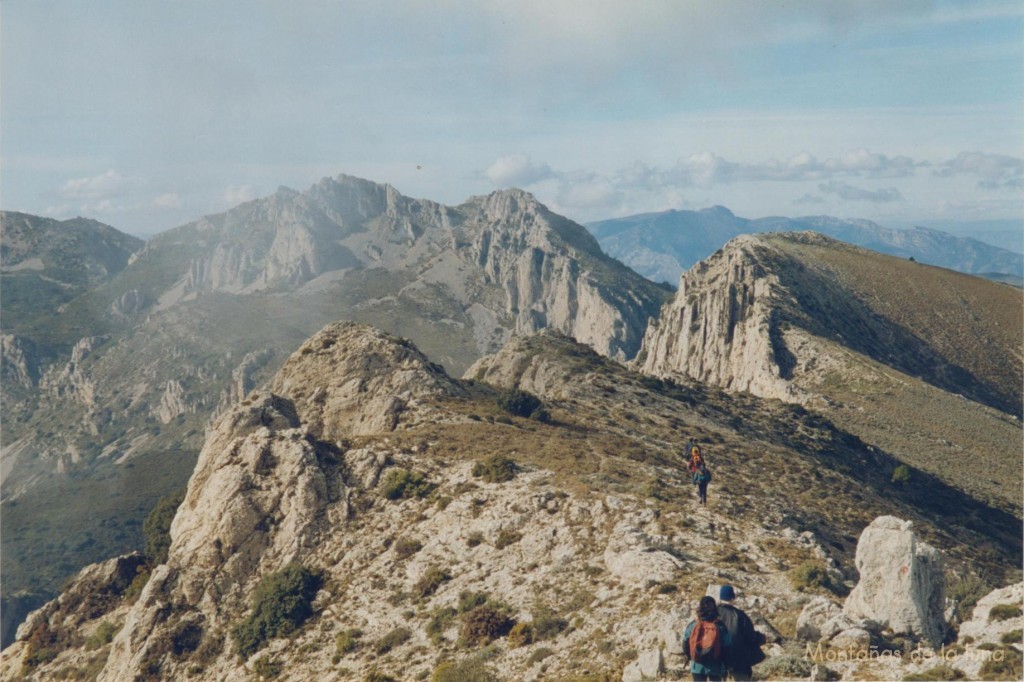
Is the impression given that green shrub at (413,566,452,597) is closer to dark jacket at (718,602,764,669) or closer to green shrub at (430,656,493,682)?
green shrub at (430,656,493,682)

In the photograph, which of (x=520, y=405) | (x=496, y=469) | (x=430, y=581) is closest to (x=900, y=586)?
(x=430, y=581)

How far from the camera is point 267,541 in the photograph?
39.4 m

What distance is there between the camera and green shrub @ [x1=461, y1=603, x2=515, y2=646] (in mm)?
28266

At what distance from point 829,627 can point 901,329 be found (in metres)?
124

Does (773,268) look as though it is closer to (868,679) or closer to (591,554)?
(591,554)

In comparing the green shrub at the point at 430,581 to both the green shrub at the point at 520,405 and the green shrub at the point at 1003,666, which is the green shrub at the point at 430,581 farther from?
the green shrub at the point at 1003,666

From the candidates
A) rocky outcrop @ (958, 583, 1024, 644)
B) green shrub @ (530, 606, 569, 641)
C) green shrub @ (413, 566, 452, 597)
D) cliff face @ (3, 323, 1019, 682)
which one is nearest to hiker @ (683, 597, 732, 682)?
cliff face @ (3, 323, 1019, 682)

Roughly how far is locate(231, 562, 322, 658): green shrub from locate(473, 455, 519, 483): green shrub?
1045 cm

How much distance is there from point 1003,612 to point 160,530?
53.8 metres

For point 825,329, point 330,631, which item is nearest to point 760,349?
point 825,329

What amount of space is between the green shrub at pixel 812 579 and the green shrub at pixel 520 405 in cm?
2801

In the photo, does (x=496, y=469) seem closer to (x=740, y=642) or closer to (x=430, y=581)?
(x=430, y=581)

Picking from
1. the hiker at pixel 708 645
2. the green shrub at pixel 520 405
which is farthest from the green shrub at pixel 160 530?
the hiker at pixel 708 645

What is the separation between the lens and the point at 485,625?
2869 centimetres
